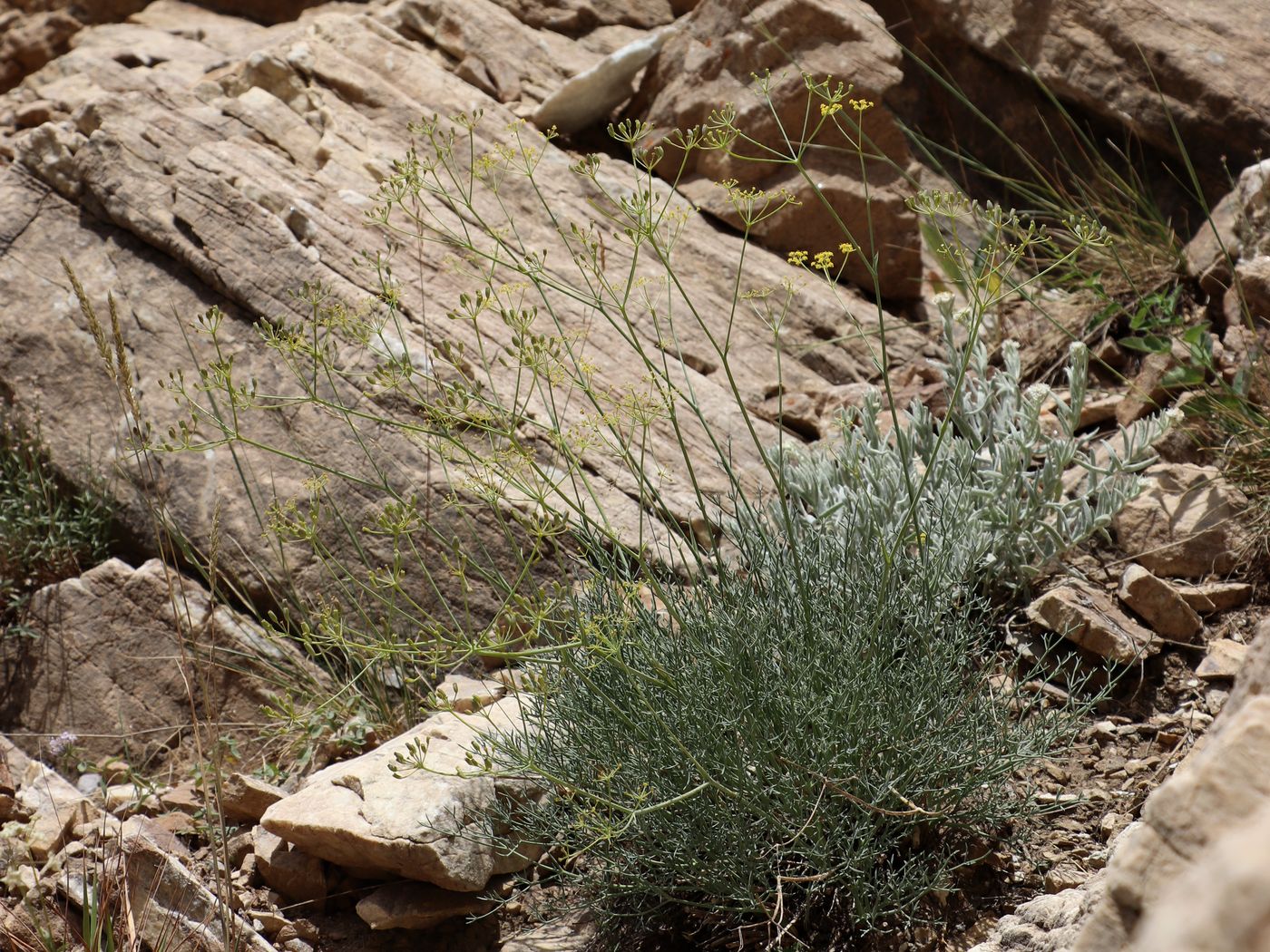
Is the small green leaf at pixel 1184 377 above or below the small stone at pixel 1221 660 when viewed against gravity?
above

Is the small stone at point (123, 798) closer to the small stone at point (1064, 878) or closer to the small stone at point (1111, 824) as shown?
the small stone at point (1064, 878)

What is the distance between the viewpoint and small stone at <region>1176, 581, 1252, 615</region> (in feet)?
11.5

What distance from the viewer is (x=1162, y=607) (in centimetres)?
343

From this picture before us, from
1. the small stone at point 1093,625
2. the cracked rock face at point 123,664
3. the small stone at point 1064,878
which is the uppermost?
the small stone at point 1093,625

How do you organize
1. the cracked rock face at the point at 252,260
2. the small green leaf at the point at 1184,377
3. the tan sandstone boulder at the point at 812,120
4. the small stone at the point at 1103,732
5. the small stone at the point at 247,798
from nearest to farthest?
the small stone at the point at 1103,732 < the small stone at the point at 247,798 < the small green leaf at the point at 1184,377 < the cracked rock face at the point at 252,260 < the tan sandstone boulder at the point at 812,120

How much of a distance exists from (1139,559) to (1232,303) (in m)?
1.33

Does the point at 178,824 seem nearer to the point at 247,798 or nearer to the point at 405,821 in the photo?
the point at 247,798

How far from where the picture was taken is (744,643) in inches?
107

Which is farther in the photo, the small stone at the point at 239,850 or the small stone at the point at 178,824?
the small stone at the point at 178,824

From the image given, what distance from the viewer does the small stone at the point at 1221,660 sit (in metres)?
3.24

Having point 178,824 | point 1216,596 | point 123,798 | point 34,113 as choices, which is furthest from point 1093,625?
point 34,113

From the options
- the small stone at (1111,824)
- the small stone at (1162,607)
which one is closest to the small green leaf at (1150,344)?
the small stone at (1162,607)

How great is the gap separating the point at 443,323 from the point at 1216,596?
10.1 ft

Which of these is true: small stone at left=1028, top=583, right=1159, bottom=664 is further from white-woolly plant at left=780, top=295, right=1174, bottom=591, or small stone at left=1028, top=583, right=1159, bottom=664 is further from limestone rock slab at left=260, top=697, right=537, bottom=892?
limestone rock slab at left=260, top=697, right=537, bottom=892
